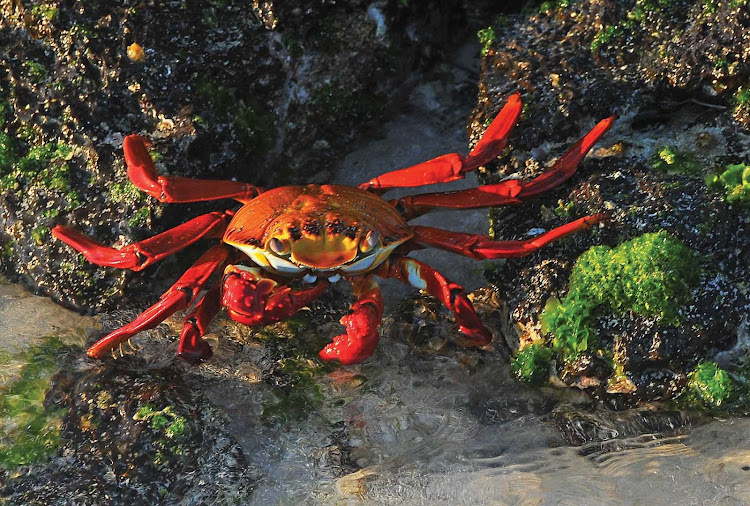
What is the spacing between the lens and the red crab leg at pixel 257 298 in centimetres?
266

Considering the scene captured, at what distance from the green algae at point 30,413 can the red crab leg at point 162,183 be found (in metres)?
0.84

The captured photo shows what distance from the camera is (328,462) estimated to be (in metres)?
2.73

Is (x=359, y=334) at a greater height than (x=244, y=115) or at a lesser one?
lesser

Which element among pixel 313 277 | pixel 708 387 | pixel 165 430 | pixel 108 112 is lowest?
pixel 708 387

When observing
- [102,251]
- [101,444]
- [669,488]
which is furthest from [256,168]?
[669,488]

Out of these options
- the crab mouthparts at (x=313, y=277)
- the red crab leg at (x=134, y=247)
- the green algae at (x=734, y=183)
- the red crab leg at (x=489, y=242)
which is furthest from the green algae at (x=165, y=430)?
the green algae at (x=734, y=183)

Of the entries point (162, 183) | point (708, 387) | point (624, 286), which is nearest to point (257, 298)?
point (162, 183)

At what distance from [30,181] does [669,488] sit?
3.09 metres

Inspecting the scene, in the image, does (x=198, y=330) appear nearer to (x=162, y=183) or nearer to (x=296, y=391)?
(x=296, y=391)

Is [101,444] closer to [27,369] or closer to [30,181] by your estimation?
[27,369]

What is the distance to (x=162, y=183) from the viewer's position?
9.86 ft

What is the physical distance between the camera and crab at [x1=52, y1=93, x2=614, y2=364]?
2707 mm

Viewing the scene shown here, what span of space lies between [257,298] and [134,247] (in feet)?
2.18

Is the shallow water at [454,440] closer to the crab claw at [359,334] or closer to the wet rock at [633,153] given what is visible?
the wet rock at [633,153]
